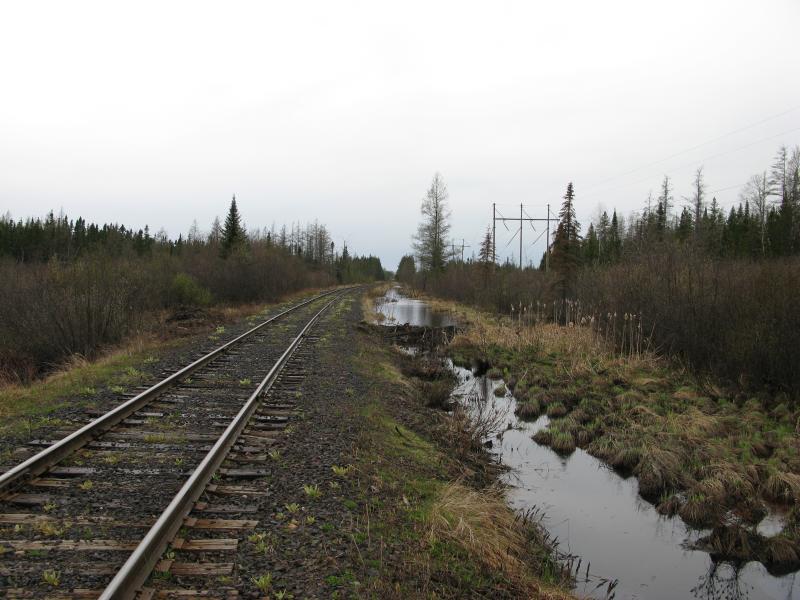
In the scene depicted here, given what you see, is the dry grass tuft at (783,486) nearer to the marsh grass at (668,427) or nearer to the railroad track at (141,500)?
the marsh grass at (668,427)

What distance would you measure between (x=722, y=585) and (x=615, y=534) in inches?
53.4

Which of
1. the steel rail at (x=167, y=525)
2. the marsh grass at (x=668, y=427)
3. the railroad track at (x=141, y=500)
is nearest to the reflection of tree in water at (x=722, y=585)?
the marsh grass at (x=668, y=427)

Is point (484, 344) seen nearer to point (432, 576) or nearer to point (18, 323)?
point (18, 323)

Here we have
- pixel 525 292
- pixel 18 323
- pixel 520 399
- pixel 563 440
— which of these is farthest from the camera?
pixel 525 292

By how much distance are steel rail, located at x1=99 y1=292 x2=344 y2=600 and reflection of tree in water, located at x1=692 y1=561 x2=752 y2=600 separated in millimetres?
5246

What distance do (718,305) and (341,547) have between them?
11876 mm

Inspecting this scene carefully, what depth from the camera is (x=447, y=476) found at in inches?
277

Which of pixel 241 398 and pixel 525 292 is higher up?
pixel 525 292

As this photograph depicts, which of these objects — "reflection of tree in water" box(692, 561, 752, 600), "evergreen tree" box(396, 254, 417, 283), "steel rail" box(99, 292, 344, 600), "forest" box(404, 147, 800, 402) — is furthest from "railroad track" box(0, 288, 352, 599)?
"evergreen tree" box(396, 254, 417, 283)

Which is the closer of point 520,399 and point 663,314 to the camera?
point 520,399

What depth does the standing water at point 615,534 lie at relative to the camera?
18.3ft

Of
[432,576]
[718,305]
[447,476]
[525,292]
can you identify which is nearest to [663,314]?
[718,305]

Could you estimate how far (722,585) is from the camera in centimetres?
564

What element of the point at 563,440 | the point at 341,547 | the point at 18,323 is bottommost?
the point at 563,440
